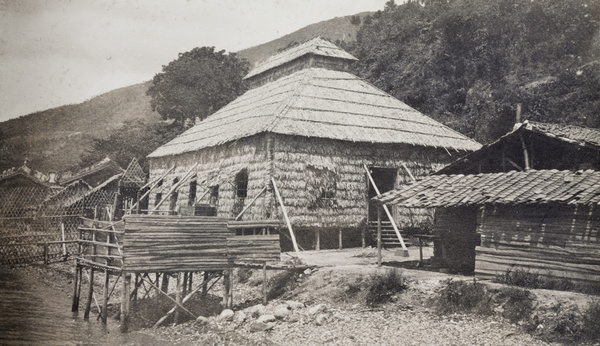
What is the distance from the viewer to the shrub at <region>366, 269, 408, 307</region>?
40.0 ft

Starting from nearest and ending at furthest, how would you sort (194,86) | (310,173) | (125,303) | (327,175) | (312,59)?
(125,303) < (310,173) < (327,175) < (312,59) < (194,86)

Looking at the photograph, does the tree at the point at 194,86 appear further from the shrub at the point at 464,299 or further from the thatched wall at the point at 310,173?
the shrub at the point at 464,299

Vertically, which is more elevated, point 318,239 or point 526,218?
point 526,218

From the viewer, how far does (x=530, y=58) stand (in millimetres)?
29969

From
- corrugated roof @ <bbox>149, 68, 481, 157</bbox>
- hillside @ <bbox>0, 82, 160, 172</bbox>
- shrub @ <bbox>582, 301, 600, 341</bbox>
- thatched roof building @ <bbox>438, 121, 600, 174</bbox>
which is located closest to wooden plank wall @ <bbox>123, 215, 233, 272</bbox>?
corrugated roof @ <bbox>149, 68, 481, 157</bbox>

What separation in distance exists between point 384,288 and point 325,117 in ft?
32.6

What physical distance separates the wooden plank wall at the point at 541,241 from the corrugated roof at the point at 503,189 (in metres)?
0.45

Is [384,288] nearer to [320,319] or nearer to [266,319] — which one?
[320,319]

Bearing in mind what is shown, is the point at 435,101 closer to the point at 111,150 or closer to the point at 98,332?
the point at 98,332

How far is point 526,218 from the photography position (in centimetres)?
1202

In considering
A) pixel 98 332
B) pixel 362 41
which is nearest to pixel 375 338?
pixel 98 332

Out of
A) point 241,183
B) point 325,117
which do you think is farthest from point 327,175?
point 241,183

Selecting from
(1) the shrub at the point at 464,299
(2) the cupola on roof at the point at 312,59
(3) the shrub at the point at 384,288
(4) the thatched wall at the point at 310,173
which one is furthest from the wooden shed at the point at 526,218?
(2) the cupola on roof at the point at 312,59

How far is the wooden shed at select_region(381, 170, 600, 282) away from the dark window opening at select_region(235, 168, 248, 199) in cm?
766
